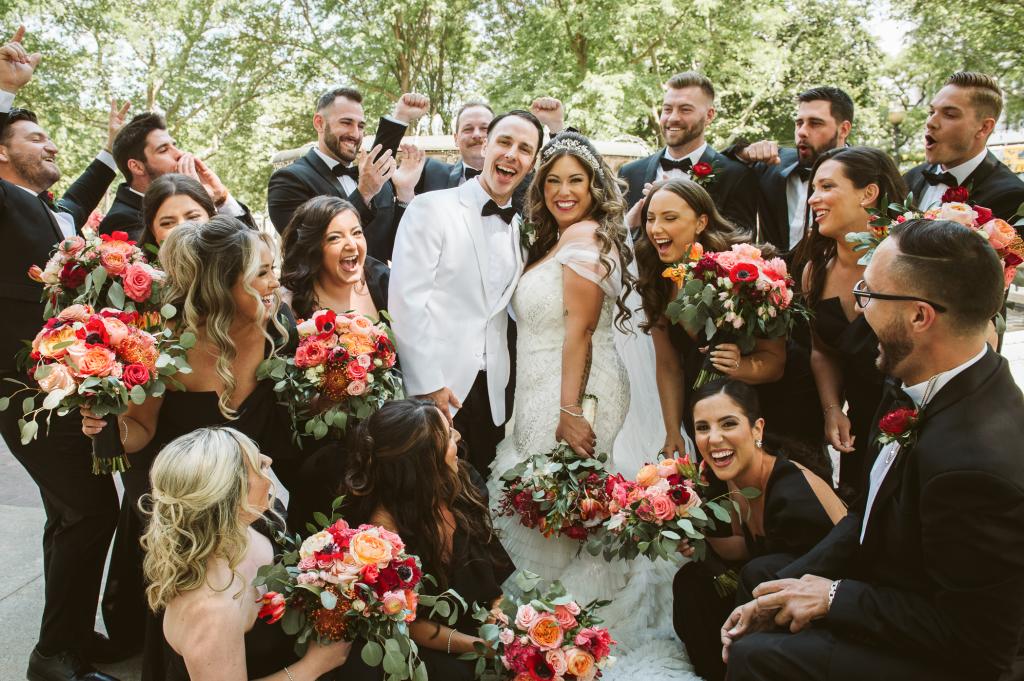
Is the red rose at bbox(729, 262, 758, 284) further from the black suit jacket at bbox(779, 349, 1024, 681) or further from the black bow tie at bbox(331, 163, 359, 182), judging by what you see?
the black bow tie at bbox(331, 163, 359, 182)

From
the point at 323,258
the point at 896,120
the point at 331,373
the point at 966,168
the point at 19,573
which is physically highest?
the point at 896,120

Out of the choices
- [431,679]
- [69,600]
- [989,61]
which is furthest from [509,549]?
[989,61]

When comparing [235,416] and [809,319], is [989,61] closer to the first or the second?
[809,319]

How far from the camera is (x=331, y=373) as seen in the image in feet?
11.6

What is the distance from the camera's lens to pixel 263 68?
756 inches

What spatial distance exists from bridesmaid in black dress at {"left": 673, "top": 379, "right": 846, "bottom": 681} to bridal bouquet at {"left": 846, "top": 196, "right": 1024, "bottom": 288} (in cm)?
87

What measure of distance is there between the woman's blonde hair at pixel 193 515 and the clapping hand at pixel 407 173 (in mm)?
3500

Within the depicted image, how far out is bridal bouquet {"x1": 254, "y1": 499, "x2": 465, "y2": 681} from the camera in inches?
105

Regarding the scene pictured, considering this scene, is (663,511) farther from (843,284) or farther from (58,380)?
(58,380)

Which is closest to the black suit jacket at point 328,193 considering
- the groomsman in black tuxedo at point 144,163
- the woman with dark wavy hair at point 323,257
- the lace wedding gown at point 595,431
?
the groomsman in black tuxedo at point 144,163

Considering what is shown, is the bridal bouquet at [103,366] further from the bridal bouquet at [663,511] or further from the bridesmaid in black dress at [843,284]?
the bridesmaid in black dress at [843,284]

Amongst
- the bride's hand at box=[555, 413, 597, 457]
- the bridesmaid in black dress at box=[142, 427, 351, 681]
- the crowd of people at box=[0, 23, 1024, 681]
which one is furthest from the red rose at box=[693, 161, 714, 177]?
the bridesmaid in black dress at box=[142, 427, 351, 681]

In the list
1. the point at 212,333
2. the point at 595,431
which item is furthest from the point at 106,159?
the point at 595,431

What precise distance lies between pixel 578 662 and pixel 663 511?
2.51ft
